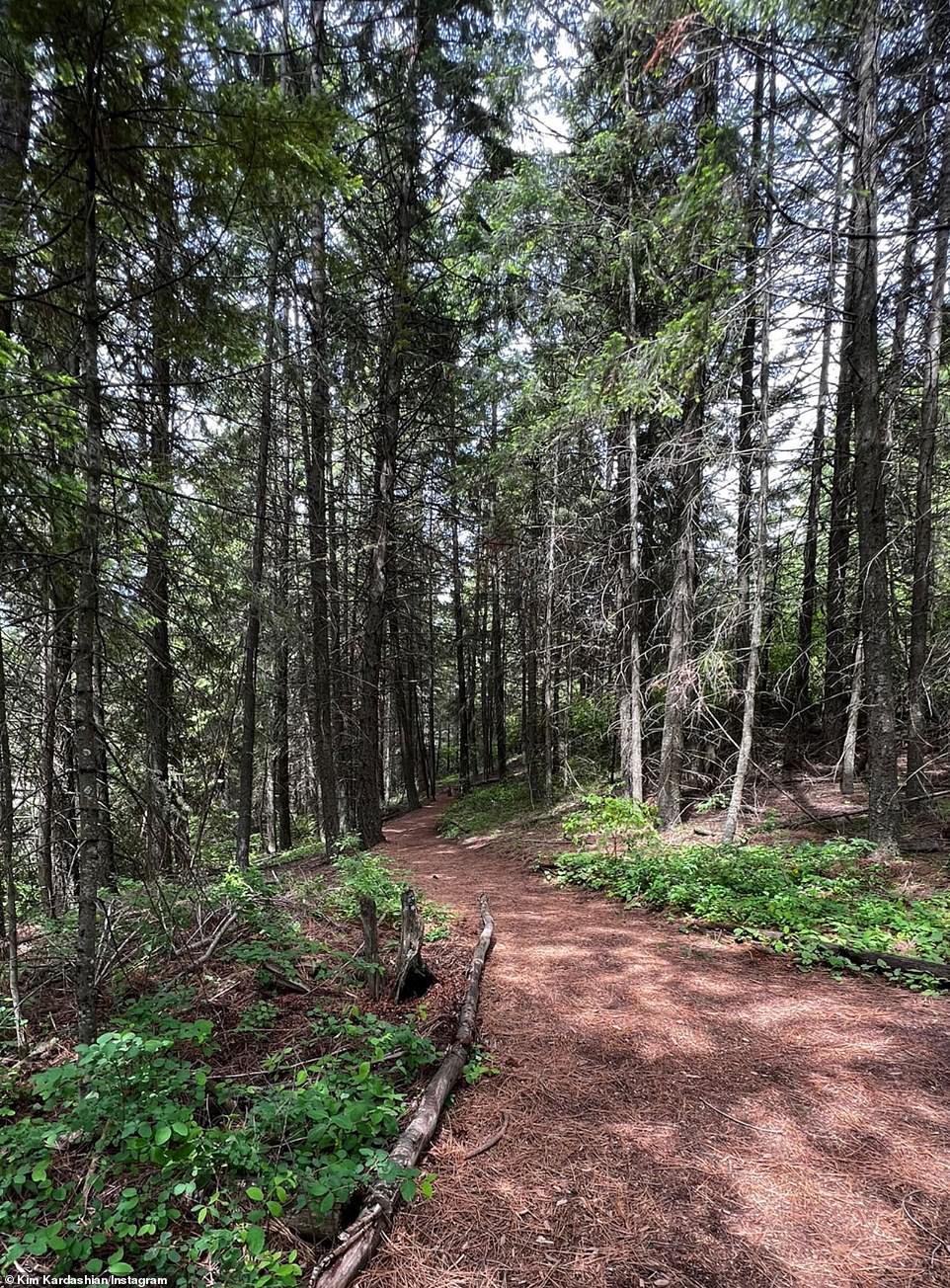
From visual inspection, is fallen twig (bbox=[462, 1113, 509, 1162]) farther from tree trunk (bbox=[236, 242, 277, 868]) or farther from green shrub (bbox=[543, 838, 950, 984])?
tree trunk (bbox=[236, 242, 277, 868])

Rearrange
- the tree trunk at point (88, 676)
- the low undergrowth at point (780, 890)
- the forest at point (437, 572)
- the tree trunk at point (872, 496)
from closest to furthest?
the forest at point (437, 572), the tree trunk at point (88, 676), the low undergrowth at point (780, 890), the tree trunk at point (872, 496)

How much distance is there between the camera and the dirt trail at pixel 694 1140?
2074mm

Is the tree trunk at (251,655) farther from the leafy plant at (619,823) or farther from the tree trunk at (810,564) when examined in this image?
the tree trunk at (810,564)

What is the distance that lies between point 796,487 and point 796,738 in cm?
527

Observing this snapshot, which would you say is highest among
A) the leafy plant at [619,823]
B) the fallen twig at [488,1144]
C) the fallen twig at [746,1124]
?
the fallen twig at [488,1144]

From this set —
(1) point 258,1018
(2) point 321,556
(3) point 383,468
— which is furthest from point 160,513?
(3) point 383,468

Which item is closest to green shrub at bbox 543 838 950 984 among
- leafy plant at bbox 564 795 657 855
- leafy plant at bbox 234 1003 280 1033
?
leafy plant at bbox 564 795 657 855

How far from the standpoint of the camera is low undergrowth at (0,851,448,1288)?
76.5 inches

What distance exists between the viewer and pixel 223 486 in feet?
16.4

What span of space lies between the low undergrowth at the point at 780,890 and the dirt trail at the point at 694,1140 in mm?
673

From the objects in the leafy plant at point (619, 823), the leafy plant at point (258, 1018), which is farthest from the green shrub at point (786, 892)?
the leafy plant at point (258, 1018)

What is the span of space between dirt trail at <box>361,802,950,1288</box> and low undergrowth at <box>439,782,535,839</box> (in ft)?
28.9

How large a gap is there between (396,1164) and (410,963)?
6.09 feet

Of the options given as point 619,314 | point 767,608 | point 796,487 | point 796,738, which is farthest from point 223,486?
point 796,738
